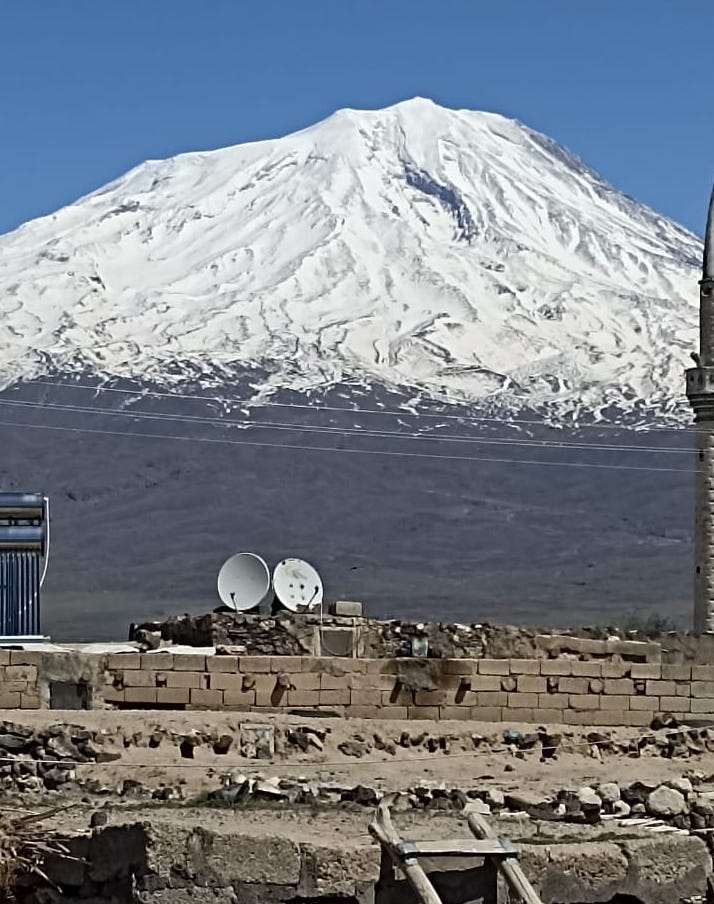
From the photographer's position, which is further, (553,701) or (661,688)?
(661,688)

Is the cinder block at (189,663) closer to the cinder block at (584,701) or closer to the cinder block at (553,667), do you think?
the cinder block at (553,667)

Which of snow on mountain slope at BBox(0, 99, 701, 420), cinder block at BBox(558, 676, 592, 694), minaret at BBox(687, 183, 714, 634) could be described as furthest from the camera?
snow on mountain slope at BBox(0, 99, 701, 420)

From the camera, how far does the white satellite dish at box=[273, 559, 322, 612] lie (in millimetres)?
24062

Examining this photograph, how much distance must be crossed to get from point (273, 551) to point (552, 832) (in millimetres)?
64573

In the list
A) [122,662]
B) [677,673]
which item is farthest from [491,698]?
[122,662]

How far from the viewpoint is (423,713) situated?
15.9 metres

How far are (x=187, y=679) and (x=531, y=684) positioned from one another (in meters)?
2.49

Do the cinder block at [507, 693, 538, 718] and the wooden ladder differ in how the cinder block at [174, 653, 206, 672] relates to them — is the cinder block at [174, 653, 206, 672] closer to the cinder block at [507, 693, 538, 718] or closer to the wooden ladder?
the cinder block at [507, 693, 538, 718]

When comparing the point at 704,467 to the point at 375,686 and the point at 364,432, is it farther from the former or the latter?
the point at 364,432

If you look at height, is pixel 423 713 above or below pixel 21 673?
below

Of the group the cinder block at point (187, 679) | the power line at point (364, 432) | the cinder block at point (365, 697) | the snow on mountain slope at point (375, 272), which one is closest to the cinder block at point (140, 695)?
the cinder block at point (187, 679)

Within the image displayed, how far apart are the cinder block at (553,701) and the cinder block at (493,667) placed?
0.31 meters

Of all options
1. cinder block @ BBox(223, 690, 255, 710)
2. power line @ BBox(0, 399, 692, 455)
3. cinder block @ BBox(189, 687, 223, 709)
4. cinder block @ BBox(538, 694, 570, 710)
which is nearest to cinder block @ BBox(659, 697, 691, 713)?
cinder block @ BBox(538, 694, 570, 710)

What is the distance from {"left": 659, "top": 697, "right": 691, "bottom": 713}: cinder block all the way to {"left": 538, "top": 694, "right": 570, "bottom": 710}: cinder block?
2.31 ft
